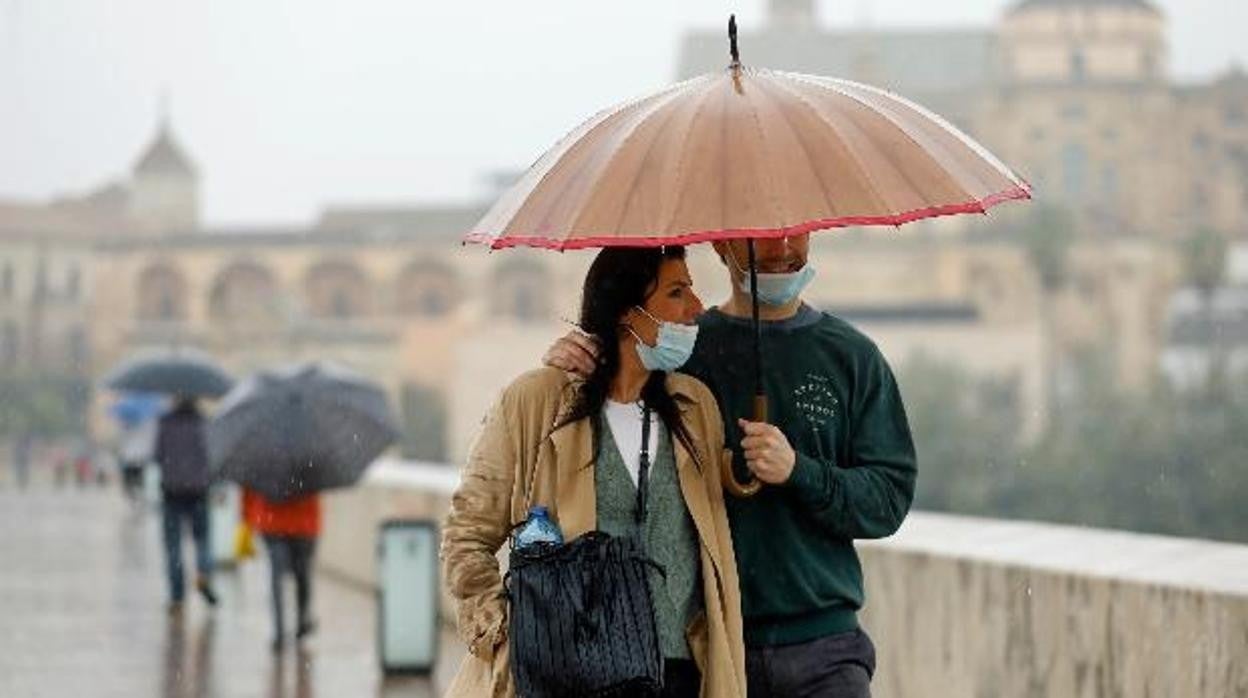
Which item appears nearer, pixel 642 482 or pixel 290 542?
pixel 642 482

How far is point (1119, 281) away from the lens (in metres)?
80.1

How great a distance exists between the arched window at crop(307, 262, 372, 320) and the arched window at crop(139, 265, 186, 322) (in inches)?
167

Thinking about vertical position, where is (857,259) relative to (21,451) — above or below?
above

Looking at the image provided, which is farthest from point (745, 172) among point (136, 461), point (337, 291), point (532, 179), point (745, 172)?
point (337, 291)

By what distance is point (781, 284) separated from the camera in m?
3.59

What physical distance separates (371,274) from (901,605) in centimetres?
7714

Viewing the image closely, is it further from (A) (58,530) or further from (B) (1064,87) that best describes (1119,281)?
(A) (58,530)

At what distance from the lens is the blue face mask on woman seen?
3350mm

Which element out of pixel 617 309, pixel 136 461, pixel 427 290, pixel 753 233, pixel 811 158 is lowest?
pixel 136 461

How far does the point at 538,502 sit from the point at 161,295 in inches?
3190

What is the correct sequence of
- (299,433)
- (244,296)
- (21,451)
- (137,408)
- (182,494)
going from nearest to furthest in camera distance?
(299,433) < (182,494) < (137,408) < (21,451) < (244,296)

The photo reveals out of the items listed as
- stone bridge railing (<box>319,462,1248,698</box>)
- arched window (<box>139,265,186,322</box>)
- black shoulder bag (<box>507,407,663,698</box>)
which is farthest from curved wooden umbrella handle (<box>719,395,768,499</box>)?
arched window (<box>139,265,186,322</box>)

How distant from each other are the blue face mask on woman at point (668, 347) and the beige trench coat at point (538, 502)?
8 cm

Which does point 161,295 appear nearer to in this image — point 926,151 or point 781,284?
point 781,284
